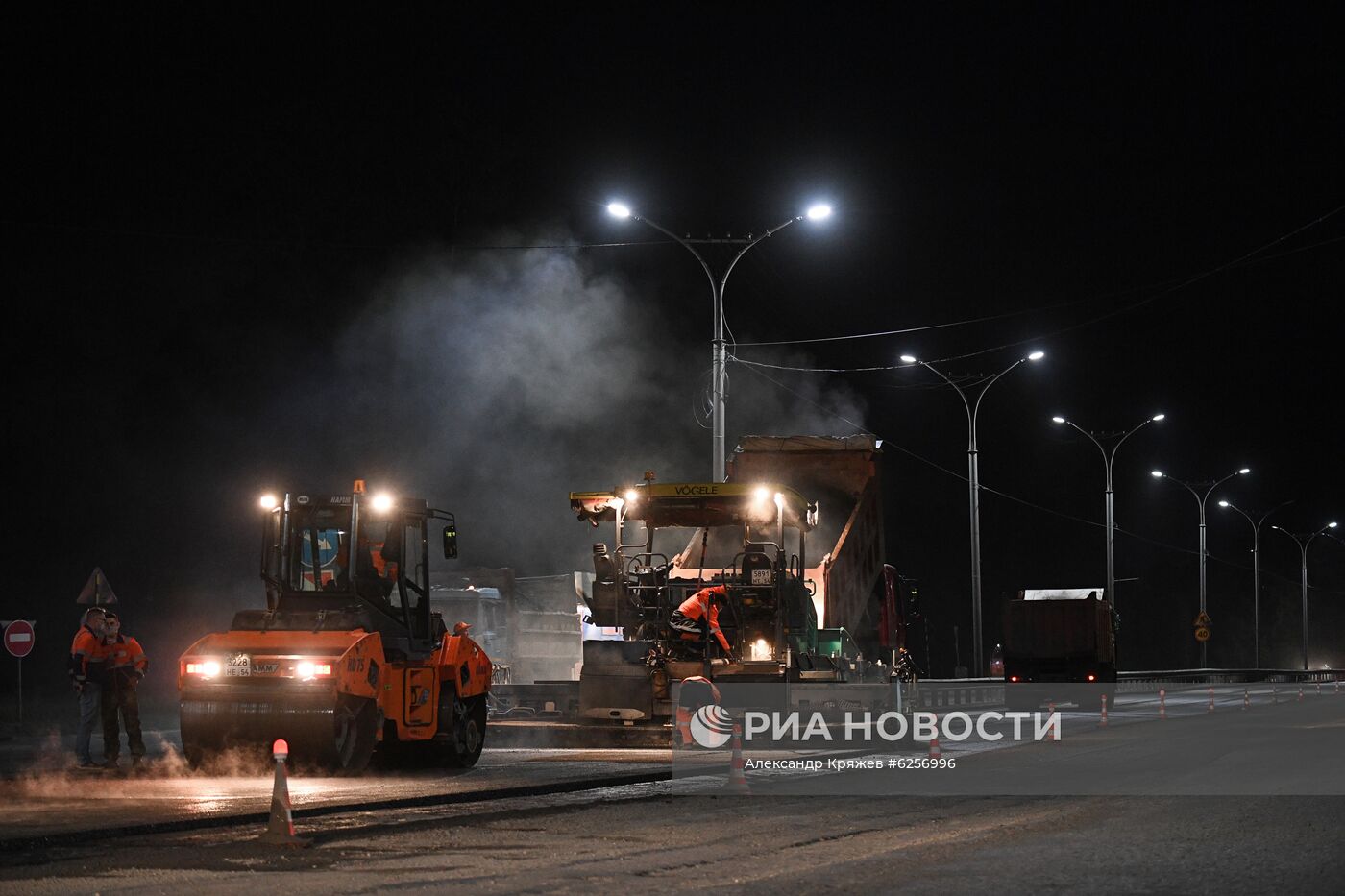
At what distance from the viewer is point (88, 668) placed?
53.4ft

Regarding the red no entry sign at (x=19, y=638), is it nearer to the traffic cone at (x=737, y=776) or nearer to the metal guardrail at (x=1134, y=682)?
the traffic cone at (x=737, y=776)

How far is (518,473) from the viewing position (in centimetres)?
3928

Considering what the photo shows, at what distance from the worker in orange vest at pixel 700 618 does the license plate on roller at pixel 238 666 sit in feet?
19.1

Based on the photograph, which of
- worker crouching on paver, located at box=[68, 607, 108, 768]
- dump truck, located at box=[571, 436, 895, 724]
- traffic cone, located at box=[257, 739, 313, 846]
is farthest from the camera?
dump truck, located at box=[571, 436, 895, 724]

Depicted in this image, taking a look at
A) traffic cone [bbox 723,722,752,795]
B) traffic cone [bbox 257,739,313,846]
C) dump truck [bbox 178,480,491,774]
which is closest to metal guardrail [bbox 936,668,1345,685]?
dump truck [bbox 178,480,491,774]

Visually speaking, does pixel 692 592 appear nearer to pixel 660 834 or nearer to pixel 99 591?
pixel 99 591

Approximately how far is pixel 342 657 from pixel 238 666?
96cm

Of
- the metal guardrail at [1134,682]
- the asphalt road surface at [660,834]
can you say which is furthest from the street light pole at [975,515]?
the asphalt road surface at [660,834]

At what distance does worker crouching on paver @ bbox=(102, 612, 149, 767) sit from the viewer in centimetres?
1619

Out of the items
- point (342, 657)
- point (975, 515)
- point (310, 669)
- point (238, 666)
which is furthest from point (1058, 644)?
point (238, 666)

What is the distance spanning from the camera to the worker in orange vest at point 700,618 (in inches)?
738

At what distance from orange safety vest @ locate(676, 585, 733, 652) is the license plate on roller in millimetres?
5847

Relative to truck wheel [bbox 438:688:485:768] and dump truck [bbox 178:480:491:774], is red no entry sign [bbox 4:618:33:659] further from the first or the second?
truck wheel [bbox 438:688:485:768]

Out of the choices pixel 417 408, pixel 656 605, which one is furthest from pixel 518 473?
pixel 656 605
